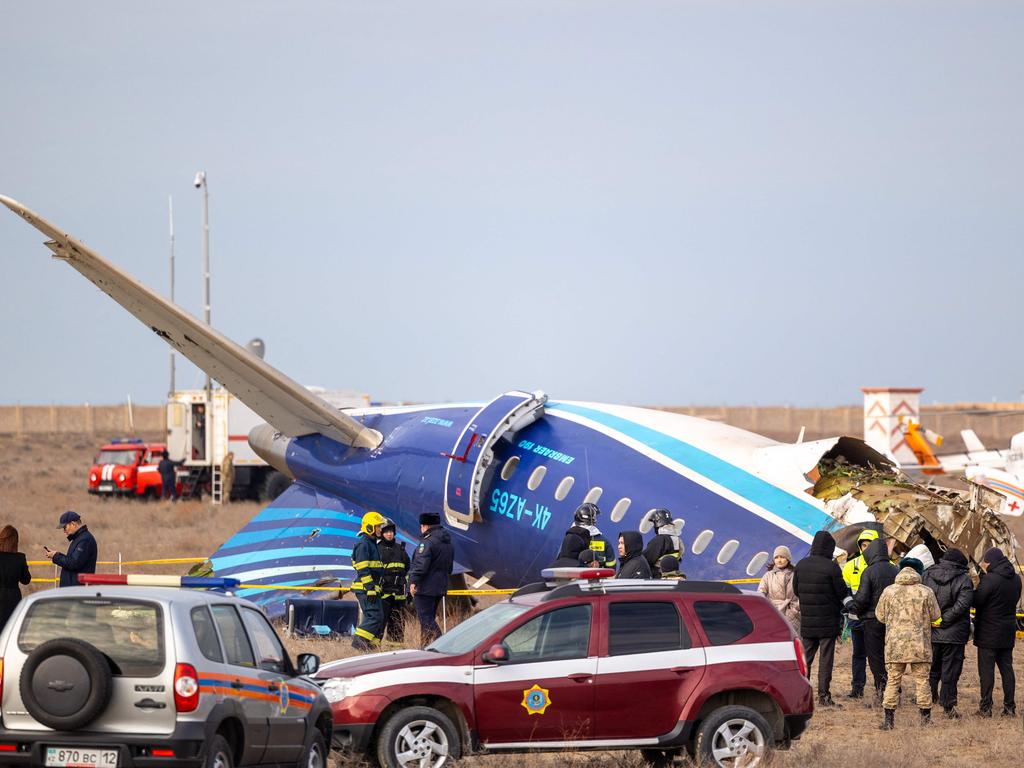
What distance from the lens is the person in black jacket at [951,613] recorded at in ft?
52.4

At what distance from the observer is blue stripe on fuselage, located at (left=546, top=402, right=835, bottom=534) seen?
19297 millimetres

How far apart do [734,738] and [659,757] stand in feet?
2.94

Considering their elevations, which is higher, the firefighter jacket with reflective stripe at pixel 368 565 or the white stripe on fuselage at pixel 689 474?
the white stripe on fuselage at pixel 689 474

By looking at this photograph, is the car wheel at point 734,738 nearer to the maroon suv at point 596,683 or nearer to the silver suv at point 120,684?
the maroon suv at point 596,683

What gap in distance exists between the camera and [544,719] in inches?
481

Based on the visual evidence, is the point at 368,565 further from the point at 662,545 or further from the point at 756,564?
the point at 756,564

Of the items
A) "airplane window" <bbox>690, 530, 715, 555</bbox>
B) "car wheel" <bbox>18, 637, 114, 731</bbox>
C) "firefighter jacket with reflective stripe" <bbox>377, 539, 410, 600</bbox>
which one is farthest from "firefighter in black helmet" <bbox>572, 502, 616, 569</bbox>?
"car wheel" <bbox>18, 637, 114, 731</bbox>

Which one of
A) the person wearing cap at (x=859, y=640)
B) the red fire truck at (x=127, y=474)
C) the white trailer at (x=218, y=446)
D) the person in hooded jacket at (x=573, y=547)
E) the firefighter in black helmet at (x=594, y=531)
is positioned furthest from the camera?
the red fire truck at (x=127, y=474)

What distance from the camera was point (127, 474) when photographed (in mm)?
54031

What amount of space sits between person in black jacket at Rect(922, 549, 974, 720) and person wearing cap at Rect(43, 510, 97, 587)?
9438mm

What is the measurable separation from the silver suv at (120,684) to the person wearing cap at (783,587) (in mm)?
8466

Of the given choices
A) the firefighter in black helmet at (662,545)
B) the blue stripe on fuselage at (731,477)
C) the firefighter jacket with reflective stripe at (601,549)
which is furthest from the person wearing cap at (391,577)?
the blue stripe on fuselage at (731,477)

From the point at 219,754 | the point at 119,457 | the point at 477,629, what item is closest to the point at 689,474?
the point at 477,629

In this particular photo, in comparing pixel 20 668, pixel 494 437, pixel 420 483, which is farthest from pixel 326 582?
pixel 20 668
